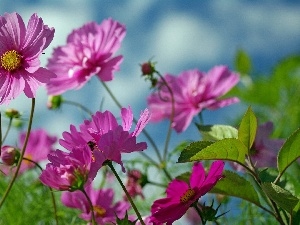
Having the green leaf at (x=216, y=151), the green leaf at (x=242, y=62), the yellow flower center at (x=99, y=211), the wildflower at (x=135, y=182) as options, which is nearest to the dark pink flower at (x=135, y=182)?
the wildflower at (x=135, y=182)

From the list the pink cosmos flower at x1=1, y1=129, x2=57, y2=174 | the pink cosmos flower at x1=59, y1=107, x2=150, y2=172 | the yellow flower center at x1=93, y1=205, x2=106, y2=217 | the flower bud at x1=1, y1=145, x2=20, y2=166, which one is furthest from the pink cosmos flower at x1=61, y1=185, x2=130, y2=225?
the pink cosmos flower at x1=1, y1=129, x2=57, y2=174

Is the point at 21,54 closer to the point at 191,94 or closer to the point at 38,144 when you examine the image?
the point at 191,94

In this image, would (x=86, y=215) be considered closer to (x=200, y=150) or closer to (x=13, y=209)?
(x=200, y=150)

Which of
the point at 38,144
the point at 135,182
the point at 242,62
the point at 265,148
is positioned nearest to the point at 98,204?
the point at 135,182

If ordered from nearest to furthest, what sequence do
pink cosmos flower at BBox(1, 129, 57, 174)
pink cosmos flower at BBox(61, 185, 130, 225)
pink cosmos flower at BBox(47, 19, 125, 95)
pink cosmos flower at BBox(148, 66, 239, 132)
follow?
pink cosmos flower at BBox(61, 185, 130, 225), pink cosmos flower at BBox(47, 19, 125, 95), pink cosmos flower at BBox(148, 66, 239, 132), pink cosmos flower at BBox(1, 129, 57, 174)

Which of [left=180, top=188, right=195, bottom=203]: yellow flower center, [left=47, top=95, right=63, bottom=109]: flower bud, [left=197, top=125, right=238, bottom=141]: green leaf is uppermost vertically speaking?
[left=47, top=95, right=63, bottom=109]: flower bud

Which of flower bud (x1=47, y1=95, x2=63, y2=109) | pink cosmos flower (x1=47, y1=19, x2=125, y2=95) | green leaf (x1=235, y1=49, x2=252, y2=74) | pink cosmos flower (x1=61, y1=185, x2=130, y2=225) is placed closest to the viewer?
pink cosmos flower (x1=61, y1=185, x2=130, y2=225)

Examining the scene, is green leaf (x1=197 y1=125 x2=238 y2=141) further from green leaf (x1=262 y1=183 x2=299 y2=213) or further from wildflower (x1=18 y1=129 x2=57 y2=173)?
wildflower (x1=18 y1=129 x2=57 y2=173)

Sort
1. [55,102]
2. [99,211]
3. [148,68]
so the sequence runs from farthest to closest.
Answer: [55,102] < [148,68] < [99,211]
